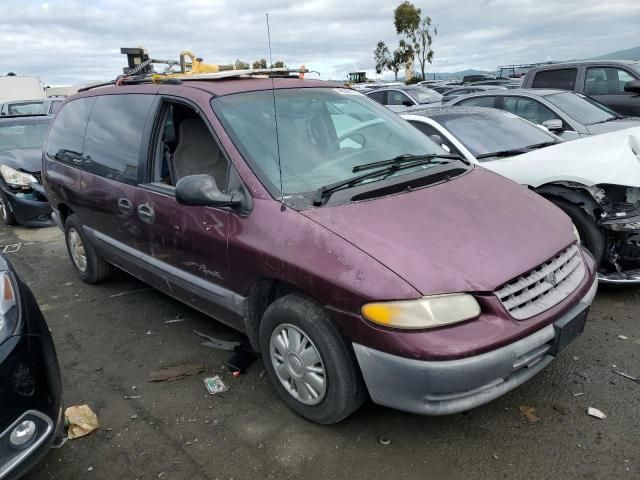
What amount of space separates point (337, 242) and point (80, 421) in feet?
6.04

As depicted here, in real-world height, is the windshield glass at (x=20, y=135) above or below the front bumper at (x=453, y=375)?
above

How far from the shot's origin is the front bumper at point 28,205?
7.22m

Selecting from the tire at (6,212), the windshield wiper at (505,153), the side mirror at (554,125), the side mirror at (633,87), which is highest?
the side mirror at (633,87)

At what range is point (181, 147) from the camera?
146 inches

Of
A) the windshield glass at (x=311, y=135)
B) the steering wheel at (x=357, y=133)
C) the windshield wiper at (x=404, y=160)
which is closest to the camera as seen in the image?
the windshield glass at (x=311, y=135)

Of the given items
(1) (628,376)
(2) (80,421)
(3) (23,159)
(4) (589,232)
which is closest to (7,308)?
(2) (80,421)

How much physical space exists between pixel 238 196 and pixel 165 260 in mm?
1001

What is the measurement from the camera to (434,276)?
2266mm

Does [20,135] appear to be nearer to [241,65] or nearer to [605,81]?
[241,65]

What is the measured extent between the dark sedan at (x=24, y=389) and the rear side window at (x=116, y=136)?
153 cm

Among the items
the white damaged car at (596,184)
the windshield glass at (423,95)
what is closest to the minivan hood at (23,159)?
the white damaged car at (596,184)

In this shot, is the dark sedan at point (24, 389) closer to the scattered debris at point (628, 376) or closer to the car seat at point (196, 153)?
the car seat at point (196, 153)

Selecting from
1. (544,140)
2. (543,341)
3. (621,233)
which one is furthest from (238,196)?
(544,140)

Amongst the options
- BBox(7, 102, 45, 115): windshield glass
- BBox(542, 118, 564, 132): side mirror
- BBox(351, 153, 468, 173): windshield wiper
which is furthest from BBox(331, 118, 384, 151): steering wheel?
BBox(7, 102, 45, 115): windshield glass
